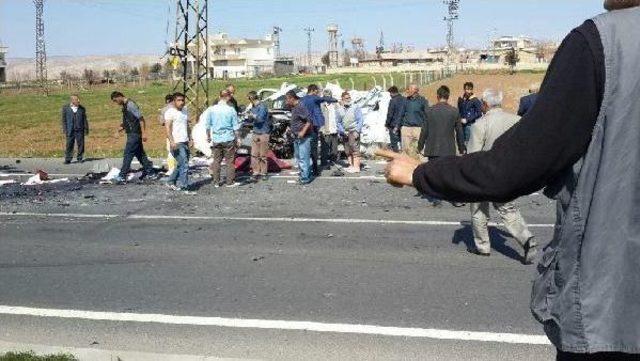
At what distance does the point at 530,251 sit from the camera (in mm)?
7434

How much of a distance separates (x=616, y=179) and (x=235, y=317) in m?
A: 4.44

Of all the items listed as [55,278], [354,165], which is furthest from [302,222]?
[354,165]

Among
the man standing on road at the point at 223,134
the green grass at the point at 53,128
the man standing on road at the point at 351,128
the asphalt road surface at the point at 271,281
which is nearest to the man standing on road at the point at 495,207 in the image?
the asphalt road surface at the point at 271,281

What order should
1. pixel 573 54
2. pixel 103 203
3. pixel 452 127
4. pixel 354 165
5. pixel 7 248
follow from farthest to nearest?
1. pixel 354 165
2. pixel 103 203
3. pixel 452 127
4. pixel 7 248
5. pixel 573 54

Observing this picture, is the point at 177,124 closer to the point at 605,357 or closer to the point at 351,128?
the point at 351,128

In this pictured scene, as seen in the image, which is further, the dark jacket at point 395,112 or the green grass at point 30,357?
the dark jacket at point 395,112

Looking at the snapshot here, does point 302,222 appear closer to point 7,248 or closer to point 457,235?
point 457,235

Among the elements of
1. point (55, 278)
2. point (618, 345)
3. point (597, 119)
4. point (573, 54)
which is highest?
point (573, 54)

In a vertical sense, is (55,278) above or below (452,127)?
below

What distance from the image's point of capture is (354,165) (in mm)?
15930

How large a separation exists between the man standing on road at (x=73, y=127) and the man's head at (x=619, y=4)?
18430 millimetres

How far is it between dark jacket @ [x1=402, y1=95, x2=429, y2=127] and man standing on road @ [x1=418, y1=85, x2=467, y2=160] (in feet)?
12.4

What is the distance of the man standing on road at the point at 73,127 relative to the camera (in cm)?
1866

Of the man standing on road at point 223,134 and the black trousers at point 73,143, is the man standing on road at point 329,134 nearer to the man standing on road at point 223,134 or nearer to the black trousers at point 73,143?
the man standing on road at point 223,134
